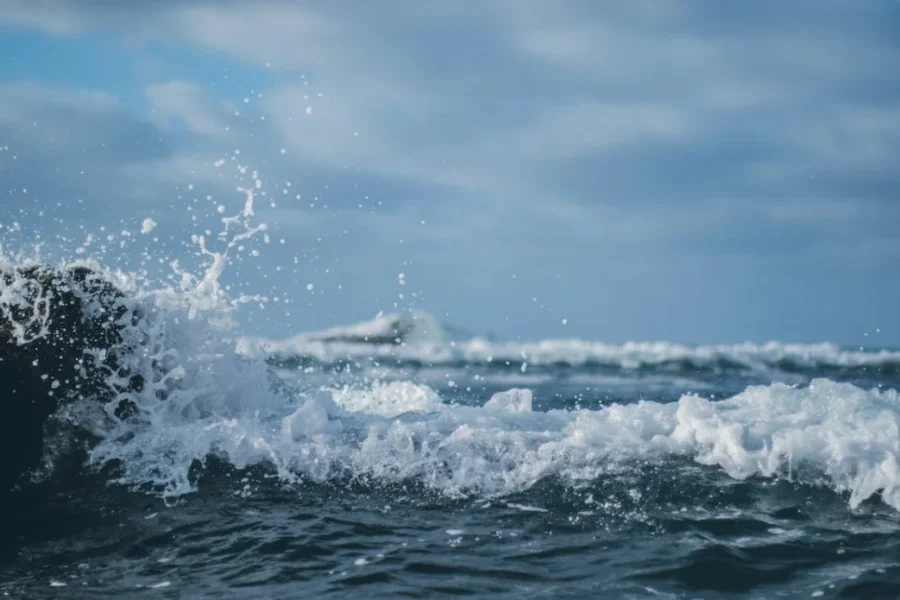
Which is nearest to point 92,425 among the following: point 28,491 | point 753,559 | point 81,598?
point 28,491

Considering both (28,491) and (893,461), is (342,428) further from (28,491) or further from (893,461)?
(893,461)

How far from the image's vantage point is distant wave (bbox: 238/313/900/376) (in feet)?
71.5

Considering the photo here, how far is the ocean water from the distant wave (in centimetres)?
1401

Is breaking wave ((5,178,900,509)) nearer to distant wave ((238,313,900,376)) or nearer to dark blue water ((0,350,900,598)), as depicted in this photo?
dark blue water ((0,350,900,598))

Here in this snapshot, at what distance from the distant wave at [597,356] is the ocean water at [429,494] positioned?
14.0 metres

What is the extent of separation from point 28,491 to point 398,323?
28.6 metres

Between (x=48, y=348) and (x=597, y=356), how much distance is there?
19486 mm

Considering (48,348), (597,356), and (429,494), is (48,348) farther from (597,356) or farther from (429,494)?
(597,356)

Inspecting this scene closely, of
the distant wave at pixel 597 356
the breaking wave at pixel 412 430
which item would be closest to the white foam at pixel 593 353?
the distant wave at pixel 597 356

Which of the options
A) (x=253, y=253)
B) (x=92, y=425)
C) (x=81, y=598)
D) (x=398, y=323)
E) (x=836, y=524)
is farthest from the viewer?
(x=398, y=323)

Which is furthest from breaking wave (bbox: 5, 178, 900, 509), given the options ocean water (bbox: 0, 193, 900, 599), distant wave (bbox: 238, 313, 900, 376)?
distant wave (bbox: 238, 313, 900, 376)

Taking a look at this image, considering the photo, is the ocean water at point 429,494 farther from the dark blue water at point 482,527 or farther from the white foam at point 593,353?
the white foam at point 593,353

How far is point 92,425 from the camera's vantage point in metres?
6.91

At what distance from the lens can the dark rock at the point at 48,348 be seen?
6547 mm
